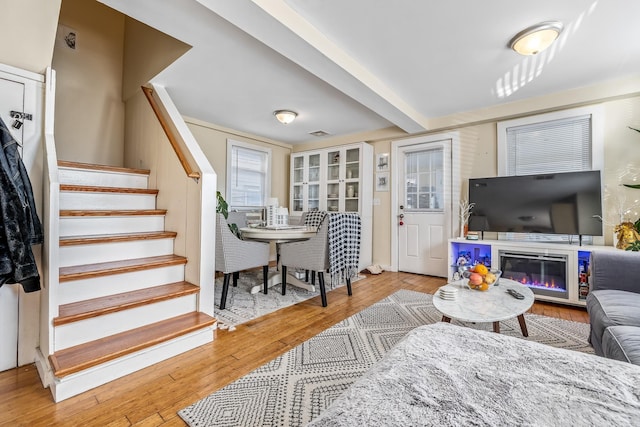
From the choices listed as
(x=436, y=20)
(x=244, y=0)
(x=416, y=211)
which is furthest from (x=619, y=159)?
(x=244, y=0)

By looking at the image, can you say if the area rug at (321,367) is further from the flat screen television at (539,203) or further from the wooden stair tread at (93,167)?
the wooden stair tread at (93,167)

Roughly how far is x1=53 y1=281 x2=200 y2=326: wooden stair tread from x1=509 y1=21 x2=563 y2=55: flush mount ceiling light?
3.09 meters

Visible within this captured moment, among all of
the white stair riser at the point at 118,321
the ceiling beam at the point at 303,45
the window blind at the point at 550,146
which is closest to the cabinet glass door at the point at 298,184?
the ceiling beam at the point at 303,45

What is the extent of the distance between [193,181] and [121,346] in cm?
121

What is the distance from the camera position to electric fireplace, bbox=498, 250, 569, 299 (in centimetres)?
299

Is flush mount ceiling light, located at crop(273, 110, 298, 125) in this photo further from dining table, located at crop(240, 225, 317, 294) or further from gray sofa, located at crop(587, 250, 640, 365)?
gray sofa, located at crop(587, 250, 640, 365)

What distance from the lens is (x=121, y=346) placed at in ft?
5.46

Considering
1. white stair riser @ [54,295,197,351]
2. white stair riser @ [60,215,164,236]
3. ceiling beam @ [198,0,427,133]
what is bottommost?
white stair riser @ [54,295,197,351]

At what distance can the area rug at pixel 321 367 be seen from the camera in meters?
1.35

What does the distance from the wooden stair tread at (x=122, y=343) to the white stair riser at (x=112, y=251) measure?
634 mm

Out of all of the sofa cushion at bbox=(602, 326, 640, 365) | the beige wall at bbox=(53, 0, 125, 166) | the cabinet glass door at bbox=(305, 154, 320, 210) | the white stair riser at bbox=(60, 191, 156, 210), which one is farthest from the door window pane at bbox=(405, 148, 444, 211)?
the beige wall at bbox=(53, 0, 125, 166)

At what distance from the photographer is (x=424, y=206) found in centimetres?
430

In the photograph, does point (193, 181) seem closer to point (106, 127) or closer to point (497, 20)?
point (106, 127)

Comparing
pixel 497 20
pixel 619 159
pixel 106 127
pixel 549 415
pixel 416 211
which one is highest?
pixel 497 20
